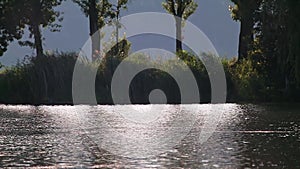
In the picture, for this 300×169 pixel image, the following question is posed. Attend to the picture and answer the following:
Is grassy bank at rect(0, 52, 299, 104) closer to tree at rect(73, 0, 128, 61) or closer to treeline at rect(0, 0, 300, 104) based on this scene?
treeline at rect(0, 0, 300, 104)

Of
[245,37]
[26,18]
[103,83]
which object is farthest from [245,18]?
[26,18]

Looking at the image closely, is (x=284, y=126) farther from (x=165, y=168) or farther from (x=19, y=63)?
(x=19, y=63)

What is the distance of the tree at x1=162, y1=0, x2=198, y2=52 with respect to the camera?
53375 millimetres

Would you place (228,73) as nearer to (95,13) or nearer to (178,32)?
(95,13)

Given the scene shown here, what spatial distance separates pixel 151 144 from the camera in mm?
12688

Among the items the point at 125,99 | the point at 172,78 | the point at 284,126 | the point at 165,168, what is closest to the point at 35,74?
the point at 125,99

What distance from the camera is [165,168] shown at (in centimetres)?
930

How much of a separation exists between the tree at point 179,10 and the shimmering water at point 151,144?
3434 centimetres

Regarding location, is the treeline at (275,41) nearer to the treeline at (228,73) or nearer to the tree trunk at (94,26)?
the treeline at (228,73)

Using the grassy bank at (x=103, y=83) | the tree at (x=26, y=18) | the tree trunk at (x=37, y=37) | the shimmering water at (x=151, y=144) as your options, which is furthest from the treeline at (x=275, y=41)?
A: the tree trunk at (x=37, y=37)

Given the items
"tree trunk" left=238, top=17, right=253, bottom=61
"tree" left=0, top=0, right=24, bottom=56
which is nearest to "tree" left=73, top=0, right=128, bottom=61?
"tree" left=0, top=0, right=24, bottom=56

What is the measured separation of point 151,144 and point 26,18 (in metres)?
35.6

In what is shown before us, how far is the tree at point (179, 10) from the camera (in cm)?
5338

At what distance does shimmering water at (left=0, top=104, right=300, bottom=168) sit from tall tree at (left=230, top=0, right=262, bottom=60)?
21.0 metres
